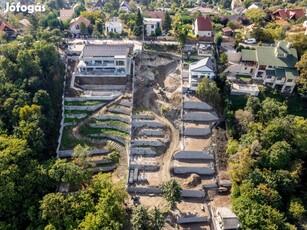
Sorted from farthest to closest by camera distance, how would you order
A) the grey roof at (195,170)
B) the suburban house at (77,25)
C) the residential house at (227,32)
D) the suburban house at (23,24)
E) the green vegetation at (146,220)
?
the suburban house at (23,24), the suburban house at (77,25), the residential house at (227,32), the grey roof at (195,170), the green vegetation at (146,220)

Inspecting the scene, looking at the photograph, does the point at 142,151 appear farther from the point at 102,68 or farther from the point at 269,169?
the point at 102,68

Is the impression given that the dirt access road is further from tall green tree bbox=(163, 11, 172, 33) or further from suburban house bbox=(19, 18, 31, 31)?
suburban house bbox=(19, 18, 31, 31)

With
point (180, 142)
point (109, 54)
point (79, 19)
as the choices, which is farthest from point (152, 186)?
point (79, 19)

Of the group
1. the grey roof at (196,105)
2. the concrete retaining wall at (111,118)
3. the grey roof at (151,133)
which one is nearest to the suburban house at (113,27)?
the concrete retaining wall at (111,118)

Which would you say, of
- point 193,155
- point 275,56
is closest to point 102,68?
point 193,155

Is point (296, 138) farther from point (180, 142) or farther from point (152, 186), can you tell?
point (152, 186)

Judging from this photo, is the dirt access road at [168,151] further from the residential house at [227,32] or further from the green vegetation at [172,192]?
the residential house at [227,32]
